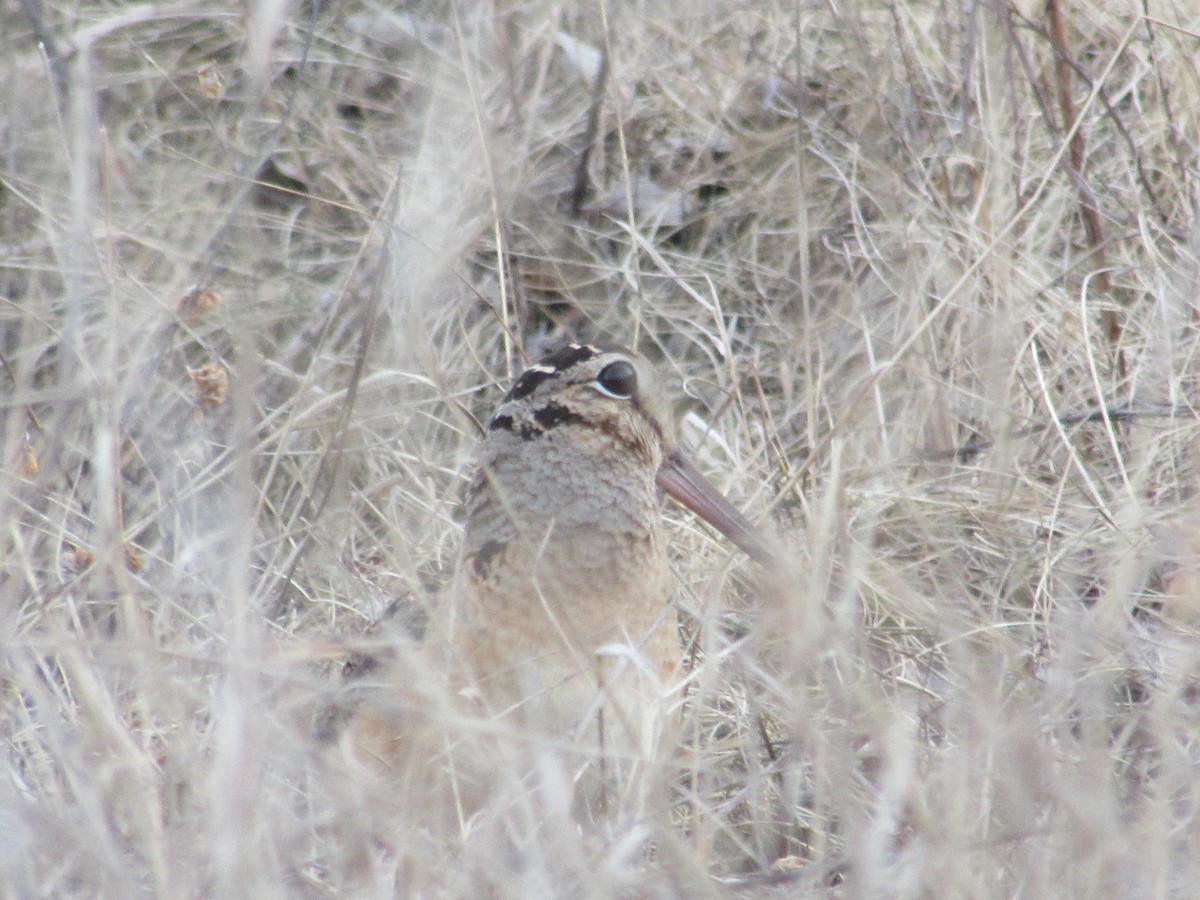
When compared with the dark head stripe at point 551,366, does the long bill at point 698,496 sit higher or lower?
lower

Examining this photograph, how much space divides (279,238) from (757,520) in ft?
6.74

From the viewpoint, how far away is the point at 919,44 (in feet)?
16.9

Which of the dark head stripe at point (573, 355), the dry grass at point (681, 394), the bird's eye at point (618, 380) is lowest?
the dry grass at point (681, 394)

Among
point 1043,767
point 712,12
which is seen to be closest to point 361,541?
point 712,12

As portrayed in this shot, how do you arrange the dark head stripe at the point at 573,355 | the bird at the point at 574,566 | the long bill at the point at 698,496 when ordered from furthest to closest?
1. the long bill at the point at 698,496
2. the dark head stripe at the point at 573,355
3. the bird at the point at 574,566

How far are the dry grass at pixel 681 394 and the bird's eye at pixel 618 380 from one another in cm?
45

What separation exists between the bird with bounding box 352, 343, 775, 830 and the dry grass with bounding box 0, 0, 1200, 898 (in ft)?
0.50

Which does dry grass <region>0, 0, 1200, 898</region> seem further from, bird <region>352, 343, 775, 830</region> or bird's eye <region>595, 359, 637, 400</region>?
bird's eye <region>595, 359, 637, 400</region>

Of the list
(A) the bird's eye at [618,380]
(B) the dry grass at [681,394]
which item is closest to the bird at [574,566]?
(A) the bird's eye at [618,380]

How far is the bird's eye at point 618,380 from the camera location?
3496 millimetres

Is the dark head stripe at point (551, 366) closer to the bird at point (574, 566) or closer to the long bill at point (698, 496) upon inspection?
the bird at point (574, 566)

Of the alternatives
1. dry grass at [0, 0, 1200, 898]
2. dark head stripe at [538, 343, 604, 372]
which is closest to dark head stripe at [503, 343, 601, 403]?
dark head stripe at [538, 343, 604, 372]

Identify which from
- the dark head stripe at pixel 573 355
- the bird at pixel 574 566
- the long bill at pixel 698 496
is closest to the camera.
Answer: the bird at pixel 574 566

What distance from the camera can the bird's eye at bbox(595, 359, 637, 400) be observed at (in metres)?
3.50
